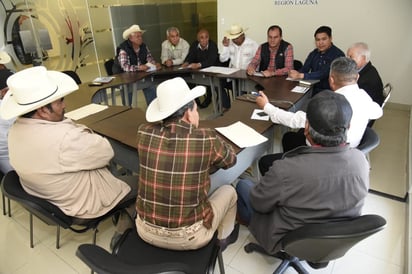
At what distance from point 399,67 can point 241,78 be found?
2568mm

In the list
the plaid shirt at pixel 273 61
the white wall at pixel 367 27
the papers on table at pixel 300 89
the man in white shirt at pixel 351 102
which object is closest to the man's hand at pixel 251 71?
the plaid shirt at pixel 273 61

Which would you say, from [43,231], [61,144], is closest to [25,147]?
[61,144]

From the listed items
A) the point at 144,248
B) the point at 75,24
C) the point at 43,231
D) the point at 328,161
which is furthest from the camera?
the point at 75,24

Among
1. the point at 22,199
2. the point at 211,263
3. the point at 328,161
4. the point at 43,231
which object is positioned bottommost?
the point at 43,231

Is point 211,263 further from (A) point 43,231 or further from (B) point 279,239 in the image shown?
(A) point 43,231

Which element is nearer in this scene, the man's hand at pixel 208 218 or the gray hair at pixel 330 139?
the gray hair at pixel 330 139

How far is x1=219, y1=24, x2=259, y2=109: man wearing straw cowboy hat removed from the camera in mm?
3776

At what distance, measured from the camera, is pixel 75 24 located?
466 centimetres

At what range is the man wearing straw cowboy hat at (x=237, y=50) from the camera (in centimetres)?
378

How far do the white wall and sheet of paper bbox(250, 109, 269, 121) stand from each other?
3.02 m

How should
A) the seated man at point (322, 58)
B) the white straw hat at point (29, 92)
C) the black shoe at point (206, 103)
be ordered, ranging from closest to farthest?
the white straw hat at point (29, 92), the seated man at point (322, 58), the black shoe at point (206, 103)

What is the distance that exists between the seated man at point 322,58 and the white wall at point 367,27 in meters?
1.49

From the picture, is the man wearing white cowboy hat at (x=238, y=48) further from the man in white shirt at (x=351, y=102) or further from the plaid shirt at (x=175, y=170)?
the plaid shirt at (x=175, y=170)

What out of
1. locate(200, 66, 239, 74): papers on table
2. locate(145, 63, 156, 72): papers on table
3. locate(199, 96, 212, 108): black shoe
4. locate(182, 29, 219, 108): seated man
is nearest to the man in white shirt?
locate(200, 66, 239, 74): papers on table
